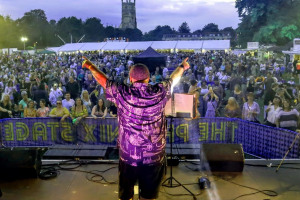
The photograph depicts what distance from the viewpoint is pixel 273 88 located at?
32.7 feet

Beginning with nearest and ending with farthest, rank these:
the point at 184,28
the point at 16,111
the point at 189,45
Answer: the point at 16,111, the point at 189,45, the point at 184,28

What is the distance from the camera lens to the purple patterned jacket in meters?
3.06

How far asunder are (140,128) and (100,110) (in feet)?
18.4

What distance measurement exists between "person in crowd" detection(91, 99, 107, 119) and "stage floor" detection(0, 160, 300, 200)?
9.21 feet

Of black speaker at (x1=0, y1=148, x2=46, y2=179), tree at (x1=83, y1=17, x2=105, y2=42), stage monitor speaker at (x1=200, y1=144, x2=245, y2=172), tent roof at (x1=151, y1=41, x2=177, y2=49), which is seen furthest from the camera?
tree at (x1=83, y1=17, x2=105, y2=42)

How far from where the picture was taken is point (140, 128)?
3.08m

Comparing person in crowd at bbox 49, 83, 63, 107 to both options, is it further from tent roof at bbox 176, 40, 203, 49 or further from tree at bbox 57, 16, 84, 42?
tree at bbox 57, 16, 84, 42

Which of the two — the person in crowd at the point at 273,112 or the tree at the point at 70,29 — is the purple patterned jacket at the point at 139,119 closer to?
the person in crowd at the point at 273,112

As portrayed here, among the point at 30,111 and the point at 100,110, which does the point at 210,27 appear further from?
the point at 30,111

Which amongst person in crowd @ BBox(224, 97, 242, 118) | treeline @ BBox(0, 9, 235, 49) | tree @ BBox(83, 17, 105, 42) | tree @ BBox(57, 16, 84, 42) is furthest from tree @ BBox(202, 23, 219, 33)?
person in crowd @ BBox(224, 97, 242, 118)

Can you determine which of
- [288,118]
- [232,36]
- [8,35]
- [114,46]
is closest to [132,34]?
[232,36]

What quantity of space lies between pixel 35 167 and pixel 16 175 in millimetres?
357

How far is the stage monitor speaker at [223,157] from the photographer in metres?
5.38

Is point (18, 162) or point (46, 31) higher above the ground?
point (46, 31)
